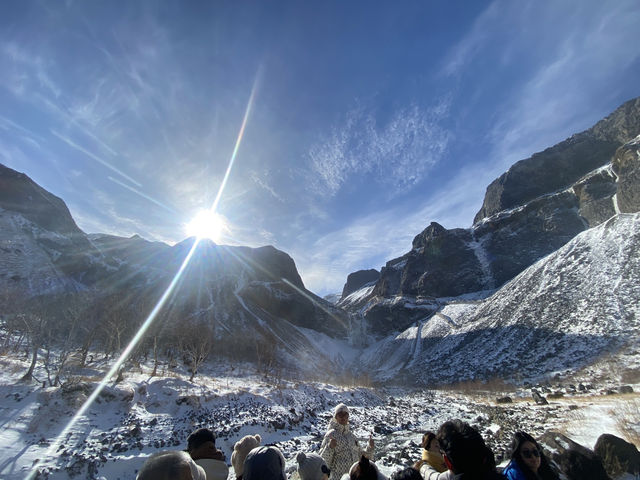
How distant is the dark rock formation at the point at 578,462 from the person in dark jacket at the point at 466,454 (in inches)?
239

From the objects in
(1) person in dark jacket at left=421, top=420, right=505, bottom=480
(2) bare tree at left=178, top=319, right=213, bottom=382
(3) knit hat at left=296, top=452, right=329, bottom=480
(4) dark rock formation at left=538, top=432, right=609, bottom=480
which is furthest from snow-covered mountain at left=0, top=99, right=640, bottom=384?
(4) dark rock formation at left=538, top=432, right=609, bottom=480

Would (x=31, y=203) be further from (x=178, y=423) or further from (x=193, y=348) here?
(x=178, y=423)

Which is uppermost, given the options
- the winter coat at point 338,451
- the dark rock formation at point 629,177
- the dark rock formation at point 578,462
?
the dark rock formation at point 629,177

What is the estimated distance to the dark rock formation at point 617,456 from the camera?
283 inches

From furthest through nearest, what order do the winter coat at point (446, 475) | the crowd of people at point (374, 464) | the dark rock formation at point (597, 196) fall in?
the dark rock formation at point (597, 196) → the winter coat at point (446, 475) → the crowd of people at point (374, 464)

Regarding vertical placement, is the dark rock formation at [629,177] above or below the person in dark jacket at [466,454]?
above

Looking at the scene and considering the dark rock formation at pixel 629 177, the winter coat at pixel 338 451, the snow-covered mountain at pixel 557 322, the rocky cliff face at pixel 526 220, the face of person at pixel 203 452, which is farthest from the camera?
the rocky cliff face at pixel 526 220

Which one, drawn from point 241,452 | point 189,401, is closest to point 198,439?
point 241,452

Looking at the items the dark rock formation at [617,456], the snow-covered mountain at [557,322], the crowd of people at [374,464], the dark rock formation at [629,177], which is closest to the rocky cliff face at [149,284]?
the snow-covered mountain at [557,322]

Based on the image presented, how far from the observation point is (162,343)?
55062 millimetres

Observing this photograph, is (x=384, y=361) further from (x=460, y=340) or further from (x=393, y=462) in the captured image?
(x=393, y=462)

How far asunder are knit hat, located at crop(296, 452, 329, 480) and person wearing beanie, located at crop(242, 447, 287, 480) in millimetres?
617

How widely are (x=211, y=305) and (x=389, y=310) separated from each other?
63571 mm

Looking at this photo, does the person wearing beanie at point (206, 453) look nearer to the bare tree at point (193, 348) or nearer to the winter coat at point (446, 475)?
the winter coat at point (446, 475)
